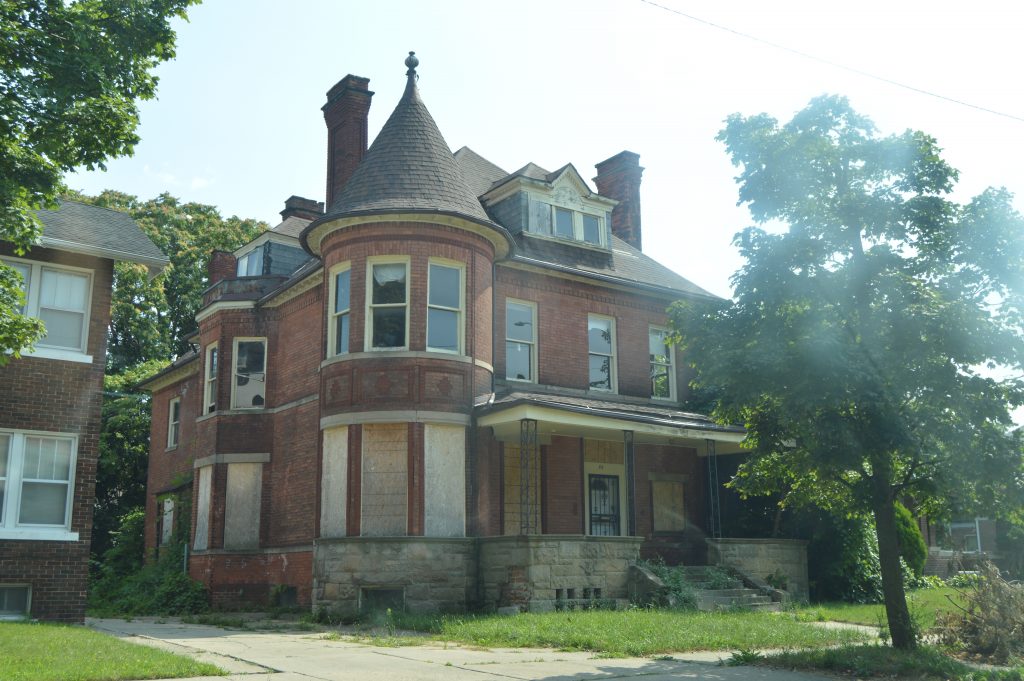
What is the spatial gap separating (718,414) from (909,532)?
13.5m

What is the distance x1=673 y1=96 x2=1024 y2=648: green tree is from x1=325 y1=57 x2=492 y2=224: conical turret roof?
7.75 metres

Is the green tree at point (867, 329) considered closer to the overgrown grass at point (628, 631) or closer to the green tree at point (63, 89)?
the overgrown grass at point (628, 631)

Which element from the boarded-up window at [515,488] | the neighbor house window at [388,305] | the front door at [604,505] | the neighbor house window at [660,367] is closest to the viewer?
the neighbor house window at [388,305]

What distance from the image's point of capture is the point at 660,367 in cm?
2481

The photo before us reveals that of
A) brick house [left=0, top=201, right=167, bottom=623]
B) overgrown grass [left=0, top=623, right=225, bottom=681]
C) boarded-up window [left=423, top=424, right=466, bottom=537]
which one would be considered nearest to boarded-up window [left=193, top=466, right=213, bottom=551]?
brick house [left=0, top=201, right=167, bottom=623]

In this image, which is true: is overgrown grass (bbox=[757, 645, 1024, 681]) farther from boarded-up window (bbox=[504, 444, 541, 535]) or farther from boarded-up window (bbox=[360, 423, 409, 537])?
boarded-up window (bbox=[504, 444, 541, 535])

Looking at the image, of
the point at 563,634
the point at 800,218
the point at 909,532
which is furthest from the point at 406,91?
the point at 909,532

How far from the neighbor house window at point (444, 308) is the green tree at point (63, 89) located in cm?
806

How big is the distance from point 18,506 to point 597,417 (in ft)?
34.5

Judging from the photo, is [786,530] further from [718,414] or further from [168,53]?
[168,53]

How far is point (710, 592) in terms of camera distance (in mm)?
18812

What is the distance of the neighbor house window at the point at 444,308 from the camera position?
19.6m

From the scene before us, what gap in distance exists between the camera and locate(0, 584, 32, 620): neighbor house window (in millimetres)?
16156

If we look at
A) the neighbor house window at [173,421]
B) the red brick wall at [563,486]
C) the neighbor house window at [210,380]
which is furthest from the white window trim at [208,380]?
the red brick wall at [563,486]
